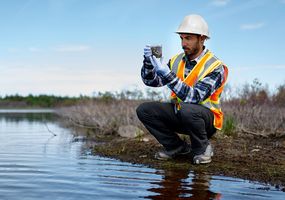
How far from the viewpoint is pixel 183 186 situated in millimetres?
4410

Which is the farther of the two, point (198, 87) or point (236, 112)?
point (236, 112)

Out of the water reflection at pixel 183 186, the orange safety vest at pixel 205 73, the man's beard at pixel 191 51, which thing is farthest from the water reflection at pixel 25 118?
the water reflection at pixel 183 186

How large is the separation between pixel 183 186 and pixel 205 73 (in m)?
1.54

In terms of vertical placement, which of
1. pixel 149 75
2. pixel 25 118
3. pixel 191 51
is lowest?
pixel 25 118

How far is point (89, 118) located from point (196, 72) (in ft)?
34.3

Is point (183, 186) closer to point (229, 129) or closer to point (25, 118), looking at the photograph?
point (229, 129)

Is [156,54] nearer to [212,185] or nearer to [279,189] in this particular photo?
[212,185]

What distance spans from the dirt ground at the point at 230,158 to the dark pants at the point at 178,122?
254 millimetres

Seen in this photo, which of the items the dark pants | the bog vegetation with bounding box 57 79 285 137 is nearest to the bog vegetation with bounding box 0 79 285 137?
the bog vegetation with bounding box 57 79 285 137

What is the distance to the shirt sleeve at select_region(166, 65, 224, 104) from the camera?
5228 millimetres

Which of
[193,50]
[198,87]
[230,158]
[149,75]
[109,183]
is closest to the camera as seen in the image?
[109,183]

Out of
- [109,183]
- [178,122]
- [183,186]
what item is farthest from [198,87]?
[109,183]

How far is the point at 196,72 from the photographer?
18.1 ft

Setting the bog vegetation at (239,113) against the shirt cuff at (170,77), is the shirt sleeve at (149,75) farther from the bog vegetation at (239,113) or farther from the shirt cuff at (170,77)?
the bog vegetation at (239,113)
